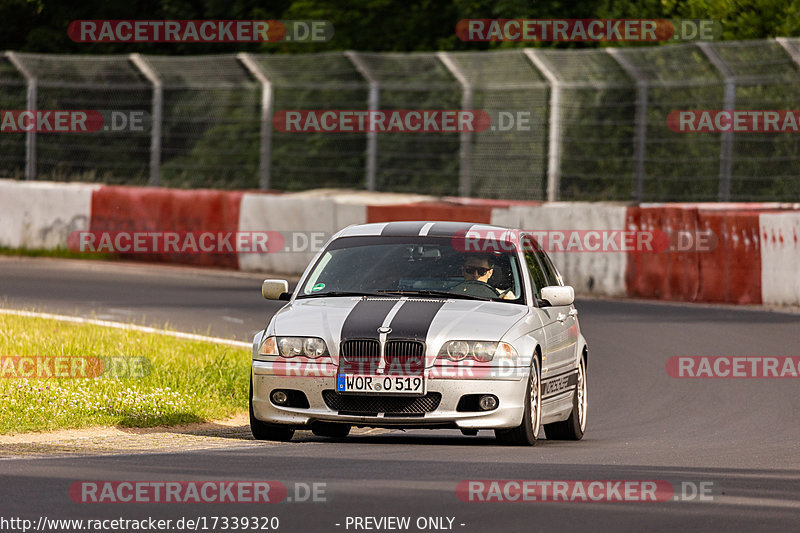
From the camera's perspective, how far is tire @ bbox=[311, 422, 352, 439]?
10905 mm

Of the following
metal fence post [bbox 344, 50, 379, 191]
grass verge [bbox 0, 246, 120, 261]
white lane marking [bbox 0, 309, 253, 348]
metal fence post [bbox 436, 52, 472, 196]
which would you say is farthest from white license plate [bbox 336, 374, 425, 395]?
metal fence post [bbox 344, 50, 379, 191]

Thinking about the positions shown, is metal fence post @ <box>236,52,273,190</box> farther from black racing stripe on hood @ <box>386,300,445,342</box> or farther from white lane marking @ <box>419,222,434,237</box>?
black racing stripe on hood @ <box>386,300,445,342</box>

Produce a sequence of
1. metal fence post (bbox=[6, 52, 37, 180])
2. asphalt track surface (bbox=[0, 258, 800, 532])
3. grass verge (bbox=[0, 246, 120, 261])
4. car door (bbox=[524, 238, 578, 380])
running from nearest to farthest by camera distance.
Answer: asphalt track surface (bbox=[0, 258, 800, 532]), car door (bbox=[524, 238, 578, 380]), grass verge (bbox=[0, 246, 120, 261]), metal fence post (bbox=[6, 52, 37, 180])

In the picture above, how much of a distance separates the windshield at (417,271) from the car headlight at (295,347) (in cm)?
72

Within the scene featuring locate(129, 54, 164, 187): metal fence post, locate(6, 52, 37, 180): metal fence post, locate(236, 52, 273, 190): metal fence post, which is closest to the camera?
locate(236, 52, 273, 190): metal fence post

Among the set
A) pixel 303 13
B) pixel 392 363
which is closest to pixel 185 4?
pixel 303 13

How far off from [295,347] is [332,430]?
3.19 ft

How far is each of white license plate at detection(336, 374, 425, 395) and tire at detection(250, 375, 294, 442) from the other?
65 centimetres

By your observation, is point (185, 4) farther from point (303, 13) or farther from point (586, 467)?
point (586, 467)

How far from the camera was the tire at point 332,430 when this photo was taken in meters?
10.9

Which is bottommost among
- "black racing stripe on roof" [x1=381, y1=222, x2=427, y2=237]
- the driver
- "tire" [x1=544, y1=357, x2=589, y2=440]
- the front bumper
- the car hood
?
"tire" [x1=544, y1=357, x2=589, y2=440]

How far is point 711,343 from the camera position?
55.5 feet

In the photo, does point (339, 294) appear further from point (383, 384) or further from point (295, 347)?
point (383, 384)

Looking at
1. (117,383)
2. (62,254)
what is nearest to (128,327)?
(117,383)
